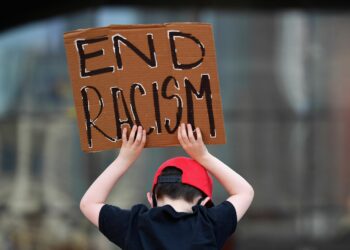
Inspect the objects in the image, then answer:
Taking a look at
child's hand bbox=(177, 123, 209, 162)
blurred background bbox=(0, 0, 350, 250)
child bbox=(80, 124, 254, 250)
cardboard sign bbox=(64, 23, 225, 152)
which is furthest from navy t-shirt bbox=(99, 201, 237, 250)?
blurred background bbox=(0, 0, 350, 250)

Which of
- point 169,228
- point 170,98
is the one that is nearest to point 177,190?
point 169,228

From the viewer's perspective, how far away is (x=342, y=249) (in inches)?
345

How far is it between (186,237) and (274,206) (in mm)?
6058

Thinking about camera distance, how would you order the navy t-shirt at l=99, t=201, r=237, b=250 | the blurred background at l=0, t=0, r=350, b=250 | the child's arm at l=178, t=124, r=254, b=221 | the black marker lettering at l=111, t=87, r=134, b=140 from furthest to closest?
1. the blurred background at l=0, t=0, r=350, b=250
2. the black marker lettering at l=111, t=87, r=134, b=140
3. the child's arm at l=178, t=124, r=254, b=221
4. the navy t-shirt at l=99, t=201, r=237, b=250

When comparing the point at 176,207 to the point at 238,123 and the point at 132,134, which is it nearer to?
the point at 132,134

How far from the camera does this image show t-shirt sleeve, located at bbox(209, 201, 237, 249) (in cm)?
281

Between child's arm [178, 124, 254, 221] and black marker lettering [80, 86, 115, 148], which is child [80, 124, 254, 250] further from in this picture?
black marker lettering [80, 86, 115, 148]

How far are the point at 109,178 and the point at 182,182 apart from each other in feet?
0.98

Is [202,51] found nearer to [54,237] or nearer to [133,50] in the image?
[133,50]

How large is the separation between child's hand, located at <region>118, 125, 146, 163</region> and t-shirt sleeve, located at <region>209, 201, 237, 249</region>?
0.36 metres

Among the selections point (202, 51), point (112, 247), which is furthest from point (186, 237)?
point (112, 247)

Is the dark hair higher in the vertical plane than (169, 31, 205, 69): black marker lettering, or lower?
lower

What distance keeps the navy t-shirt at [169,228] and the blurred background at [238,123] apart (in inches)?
225

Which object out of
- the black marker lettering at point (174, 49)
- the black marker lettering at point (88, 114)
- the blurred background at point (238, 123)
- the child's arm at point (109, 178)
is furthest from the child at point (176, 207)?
the blurred background at point (238, 123)
